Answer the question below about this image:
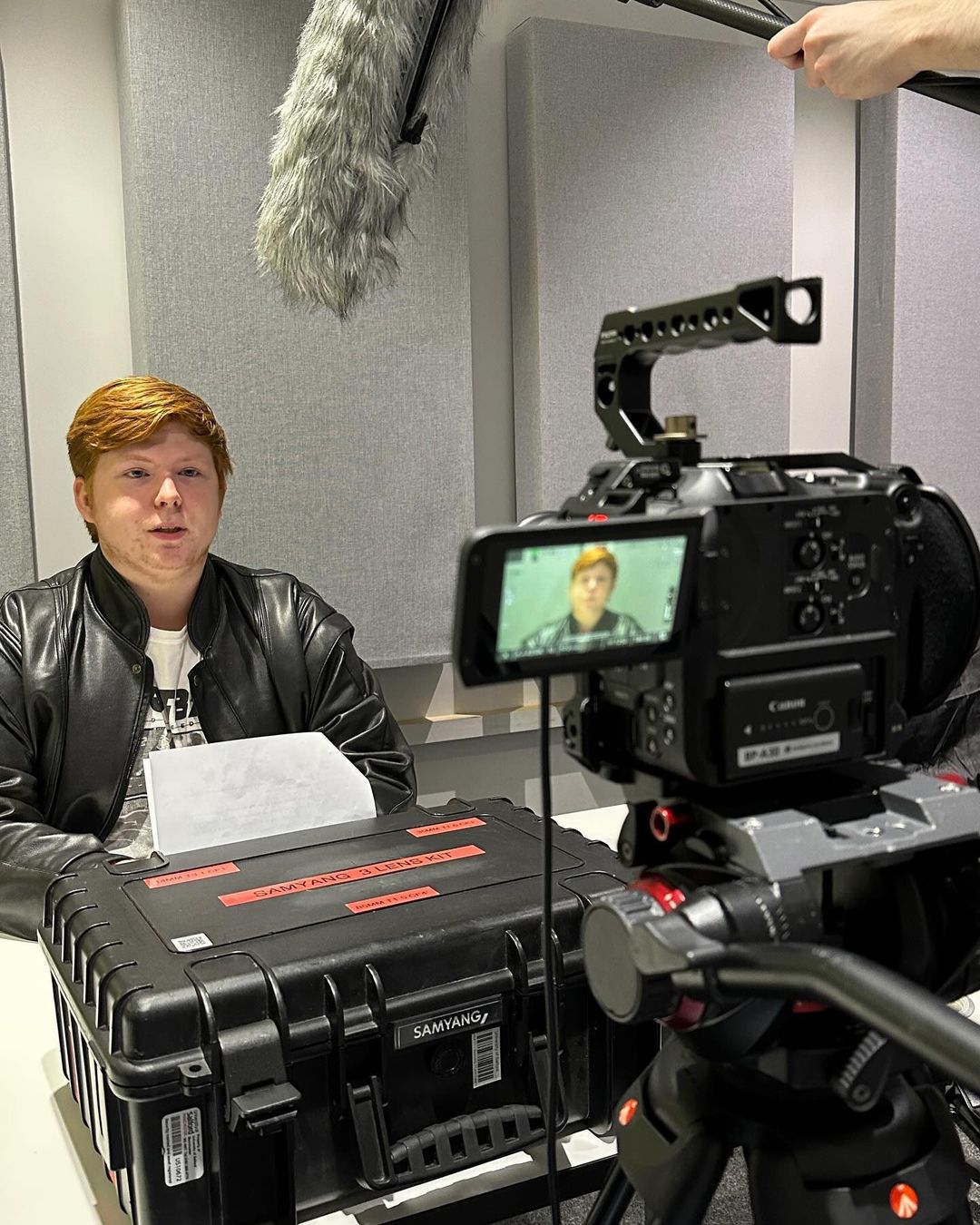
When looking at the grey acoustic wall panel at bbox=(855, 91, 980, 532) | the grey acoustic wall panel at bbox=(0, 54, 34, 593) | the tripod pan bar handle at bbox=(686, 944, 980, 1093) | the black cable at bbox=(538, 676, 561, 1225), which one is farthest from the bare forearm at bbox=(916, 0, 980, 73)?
the grey acoustic wall panel at bbox=(855, 91, 980, 532)

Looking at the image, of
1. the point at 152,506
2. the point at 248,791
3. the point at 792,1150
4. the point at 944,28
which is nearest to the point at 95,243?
the point at 152,506

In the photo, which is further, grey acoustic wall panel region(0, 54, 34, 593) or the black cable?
grey acoustic wall panel region(0, 54, 34, 593)

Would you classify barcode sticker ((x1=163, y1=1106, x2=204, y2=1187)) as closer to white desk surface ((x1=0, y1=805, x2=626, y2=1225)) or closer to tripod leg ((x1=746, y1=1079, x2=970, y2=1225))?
white desk surface ((x1=0, y1=805, x2=626, y2=1225))

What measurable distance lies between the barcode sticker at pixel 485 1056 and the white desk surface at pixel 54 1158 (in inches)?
4.6

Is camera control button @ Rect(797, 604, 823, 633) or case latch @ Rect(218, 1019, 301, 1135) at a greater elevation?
camera control button @ Rect(797, 604, 823, 633)

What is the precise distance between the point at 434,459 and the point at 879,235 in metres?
1.56

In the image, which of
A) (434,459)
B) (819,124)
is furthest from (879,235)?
(434,459)

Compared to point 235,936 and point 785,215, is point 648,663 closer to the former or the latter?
point 235,936

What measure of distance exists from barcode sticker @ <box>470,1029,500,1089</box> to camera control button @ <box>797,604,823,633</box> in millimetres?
453

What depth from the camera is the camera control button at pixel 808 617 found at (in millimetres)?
610

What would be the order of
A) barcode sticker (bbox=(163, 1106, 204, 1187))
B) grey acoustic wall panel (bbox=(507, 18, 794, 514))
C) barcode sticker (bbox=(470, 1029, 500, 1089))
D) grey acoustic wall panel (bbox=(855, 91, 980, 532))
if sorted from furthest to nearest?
1. grey acoustic wall panel (bbox=(855, 91, 980, 532))
2. grey acoustic wall panel (bbox=(507, 18, 794, 514))
3. barcode sticker (bbox=(470, 1029, 500, 1089))
4. barcode sticker (bbox=(163, 1106, 204, 1187))

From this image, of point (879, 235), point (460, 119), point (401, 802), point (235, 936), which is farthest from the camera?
point (879, 235)

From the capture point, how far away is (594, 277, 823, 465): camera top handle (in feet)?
1.92

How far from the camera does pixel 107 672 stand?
5.83 ft
